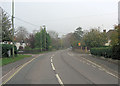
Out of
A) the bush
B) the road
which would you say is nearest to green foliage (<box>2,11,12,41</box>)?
the road

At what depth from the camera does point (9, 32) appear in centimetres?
2631

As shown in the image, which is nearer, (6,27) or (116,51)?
(116,51)

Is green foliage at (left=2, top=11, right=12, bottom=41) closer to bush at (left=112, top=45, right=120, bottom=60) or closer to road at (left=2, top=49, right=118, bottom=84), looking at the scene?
road at (left=2, top=49, right=118, bottom=84)

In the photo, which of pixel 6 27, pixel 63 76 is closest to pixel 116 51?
pixel 63 76

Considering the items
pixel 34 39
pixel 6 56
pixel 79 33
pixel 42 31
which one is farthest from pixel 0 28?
pixel 79 33

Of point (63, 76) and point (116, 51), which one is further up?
point (116, 51)

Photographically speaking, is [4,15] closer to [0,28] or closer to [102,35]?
[0,28]

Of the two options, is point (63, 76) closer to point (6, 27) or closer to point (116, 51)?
point (116, 51)

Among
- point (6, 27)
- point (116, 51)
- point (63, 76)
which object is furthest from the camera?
point (6, 27)

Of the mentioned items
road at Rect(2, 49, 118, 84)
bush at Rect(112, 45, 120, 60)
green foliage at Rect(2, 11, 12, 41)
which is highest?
green foliage at Rect(2, 11, 12, 41)

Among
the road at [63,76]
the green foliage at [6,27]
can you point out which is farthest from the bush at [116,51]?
the green foliage at [6,27]

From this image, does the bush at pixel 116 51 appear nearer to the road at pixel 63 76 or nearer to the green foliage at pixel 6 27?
the road at pixel 63 76

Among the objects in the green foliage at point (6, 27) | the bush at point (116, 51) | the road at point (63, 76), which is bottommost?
the road at point (63, 76)

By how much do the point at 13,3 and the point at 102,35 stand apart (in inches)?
864
